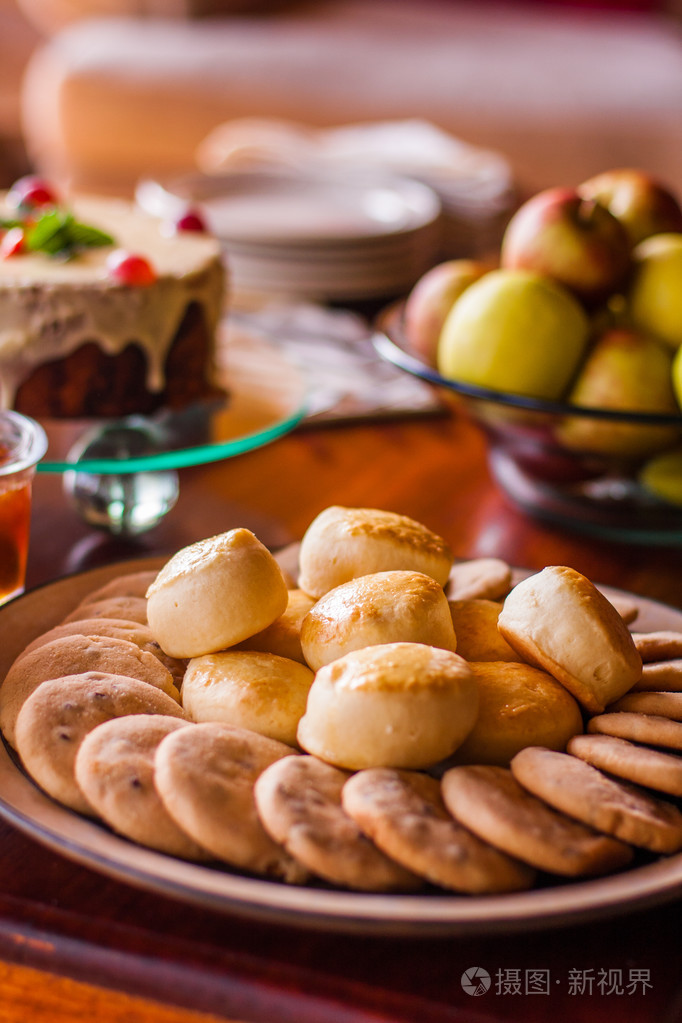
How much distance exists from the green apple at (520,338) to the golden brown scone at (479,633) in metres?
0.36

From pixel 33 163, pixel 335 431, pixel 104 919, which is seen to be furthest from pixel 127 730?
pixel 33 163

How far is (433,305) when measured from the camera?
3.29ft

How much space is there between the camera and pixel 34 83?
2764 millimetres

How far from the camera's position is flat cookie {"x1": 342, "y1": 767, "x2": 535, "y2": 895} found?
0.39 m

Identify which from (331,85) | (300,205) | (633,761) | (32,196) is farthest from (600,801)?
(331,85)

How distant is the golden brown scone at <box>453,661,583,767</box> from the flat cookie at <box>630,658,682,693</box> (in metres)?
0.05

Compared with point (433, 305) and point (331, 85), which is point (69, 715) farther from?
point (331, 85)

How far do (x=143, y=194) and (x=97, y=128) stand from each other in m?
1.28

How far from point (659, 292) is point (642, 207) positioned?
0.49 ft

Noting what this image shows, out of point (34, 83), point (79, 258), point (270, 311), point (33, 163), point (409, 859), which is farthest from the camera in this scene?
point (33, 163)

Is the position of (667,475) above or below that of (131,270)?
below

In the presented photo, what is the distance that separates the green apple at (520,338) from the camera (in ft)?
2.90

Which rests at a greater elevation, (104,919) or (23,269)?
(23,269)

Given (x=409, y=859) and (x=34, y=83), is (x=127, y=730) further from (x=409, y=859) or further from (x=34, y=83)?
(x=34, y=83)
